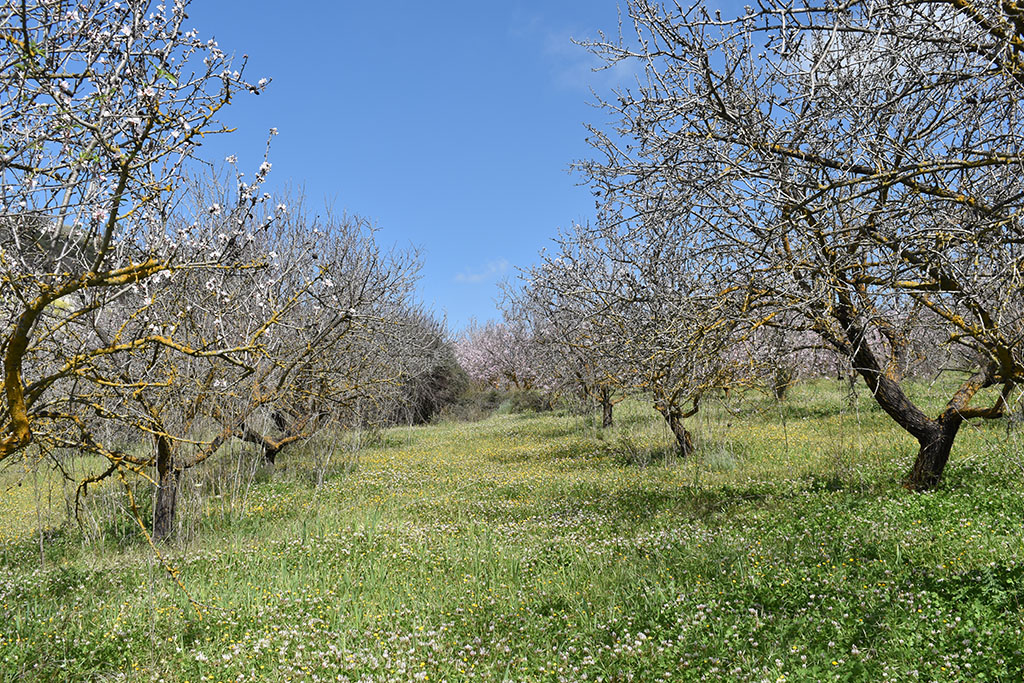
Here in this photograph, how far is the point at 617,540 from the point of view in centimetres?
797

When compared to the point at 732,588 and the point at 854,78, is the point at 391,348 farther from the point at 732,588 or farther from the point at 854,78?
the point at 854,78

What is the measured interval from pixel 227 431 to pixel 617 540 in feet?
18.5

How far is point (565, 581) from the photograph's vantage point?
682 centimetres

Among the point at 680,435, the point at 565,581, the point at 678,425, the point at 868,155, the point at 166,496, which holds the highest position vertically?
the point at 868,155

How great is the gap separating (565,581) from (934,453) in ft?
17.7

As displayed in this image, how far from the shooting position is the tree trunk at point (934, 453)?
8.39m

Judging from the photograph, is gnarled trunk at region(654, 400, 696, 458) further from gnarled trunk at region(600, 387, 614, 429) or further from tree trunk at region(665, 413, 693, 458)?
gnarled trunk at region(600, 387, 614, 429)

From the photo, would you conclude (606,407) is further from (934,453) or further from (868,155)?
(868,155)

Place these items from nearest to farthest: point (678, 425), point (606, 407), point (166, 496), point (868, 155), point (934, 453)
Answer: point (868, 155) → point (934, 453) → point (166, 496) → point (678, 425) → point (606, 407)

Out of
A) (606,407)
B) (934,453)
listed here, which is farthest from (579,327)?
(934,453)

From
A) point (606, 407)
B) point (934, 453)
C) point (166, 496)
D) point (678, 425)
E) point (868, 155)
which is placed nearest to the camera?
point (868, 155)

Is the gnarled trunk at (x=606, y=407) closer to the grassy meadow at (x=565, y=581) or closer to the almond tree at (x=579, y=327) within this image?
the almond tree at (x=579, y=327)

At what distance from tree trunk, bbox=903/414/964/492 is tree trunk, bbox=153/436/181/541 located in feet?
32.4

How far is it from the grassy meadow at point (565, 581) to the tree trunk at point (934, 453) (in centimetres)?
28
